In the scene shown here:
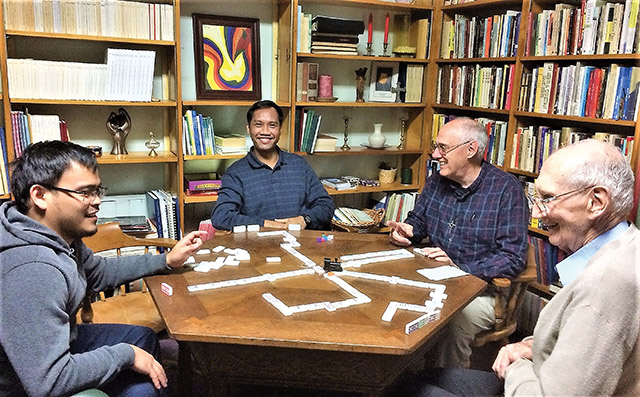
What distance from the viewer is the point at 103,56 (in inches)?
125

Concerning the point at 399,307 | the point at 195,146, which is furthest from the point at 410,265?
the point at 195,146

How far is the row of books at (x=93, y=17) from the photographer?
2.77 metres

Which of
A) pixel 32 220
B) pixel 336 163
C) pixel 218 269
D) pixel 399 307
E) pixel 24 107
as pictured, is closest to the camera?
pixel 32 220

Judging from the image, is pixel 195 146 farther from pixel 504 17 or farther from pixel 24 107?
pixel 504 17

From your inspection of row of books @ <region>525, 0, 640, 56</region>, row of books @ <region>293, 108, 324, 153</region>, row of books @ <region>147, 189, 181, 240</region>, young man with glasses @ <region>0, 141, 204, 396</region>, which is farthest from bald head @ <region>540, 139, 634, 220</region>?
row of books @ <region>147, 189, 181, 240</region>

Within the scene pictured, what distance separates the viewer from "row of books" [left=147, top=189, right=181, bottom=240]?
3230mm

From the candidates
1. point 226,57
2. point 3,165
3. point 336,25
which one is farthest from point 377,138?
point 3,165

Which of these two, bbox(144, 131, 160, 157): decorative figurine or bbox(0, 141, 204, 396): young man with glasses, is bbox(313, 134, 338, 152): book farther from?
bbox(0, 141, 204, 396): young man with glasses

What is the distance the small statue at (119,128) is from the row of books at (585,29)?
2.49m

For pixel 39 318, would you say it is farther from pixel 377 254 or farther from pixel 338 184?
pixel 338 184

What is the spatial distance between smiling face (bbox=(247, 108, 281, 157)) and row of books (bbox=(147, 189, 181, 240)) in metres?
0.72

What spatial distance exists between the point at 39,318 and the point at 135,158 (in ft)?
6.39

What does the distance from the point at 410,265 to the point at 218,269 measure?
0.76m

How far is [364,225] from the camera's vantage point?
347 centimetres
